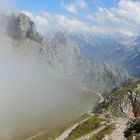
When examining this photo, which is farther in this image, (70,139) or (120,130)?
(70,139)

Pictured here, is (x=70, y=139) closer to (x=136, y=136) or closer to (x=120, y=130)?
(x=120, y=130)

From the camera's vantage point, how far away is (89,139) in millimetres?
168000

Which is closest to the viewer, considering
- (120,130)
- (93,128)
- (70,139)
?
(120,130)

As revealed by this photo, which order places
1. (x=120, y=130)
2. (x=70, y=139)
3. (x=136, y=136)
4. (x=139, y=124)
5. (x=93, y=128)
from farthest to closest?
(x=93, y=128)
(x=70, y=139)
(x=120, y=130)
(x=139, y=124)
(x=136, y=136)

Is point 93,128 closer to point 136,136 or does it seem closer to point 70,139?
point 70,139

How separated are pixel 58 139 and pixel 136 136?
5542 cm

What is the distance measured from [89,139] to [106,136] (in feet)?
39.6

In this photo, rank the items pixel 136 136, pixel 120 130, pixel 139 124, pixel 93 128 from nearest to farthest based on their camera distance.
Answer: pixel 136 136 → pixel 139 124 → pixel 120 130 → pixel 93 128

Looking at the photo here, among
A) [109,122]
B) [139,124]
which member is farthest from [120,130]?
[109,122]

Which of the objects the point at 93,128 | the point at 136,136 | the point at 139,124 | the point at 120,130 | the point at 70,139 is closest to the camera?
the point at 136,136

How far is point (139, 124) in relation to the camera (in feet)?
532

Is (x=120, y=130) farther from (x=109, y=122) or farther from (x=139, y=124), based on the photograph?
(x=109, y=122)

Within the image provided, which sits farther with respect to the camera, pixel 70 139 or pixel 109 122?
pixel 109 122

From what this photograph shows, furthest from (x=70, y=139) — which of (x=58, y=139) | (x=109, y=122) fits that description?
(x=109, y=122)
